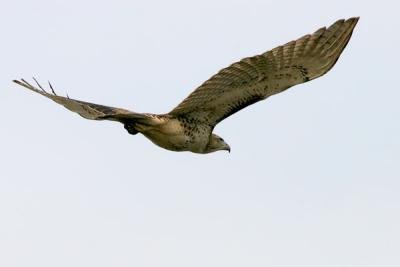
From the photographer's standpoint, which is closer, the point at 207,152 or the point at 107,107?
the point at 107,107

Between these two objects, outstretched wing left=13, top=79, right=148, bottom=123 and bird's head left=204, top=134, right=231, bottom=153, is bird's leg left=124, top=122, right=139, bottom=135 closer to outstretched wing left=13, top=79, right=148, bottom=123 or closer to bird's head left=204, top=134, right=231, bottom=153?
outstretched wing left=13, top=79, right=148, bottom=123

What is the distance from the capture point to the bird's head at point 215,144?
1794 centimetres

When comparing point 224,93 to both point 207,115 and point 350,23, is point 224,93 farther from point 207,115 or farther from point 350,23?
point 350,23

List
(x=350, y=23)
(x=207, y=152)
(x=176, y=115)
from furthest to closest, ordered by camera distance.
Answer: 1. (x=207, y=152)
2. (x=176, y=115)
3. (x=350, y=23)

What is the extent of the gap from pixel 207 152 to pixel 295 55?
8.64ft

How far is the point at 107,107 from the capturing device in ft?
54.3

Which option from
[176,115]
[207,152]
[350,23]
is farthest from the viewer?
[207,152]

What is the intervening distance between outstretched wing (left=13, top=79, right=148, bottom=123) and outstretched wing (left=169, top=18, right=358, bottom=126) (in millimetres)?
897

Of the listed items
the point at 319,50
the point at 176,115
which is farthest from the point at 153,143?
the point at 319,50

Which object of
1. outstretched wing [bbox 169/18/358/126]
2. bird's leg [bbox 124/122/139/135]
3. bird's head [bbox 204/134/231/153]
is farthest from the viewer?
bird's head [bbox 204/134/231/153]

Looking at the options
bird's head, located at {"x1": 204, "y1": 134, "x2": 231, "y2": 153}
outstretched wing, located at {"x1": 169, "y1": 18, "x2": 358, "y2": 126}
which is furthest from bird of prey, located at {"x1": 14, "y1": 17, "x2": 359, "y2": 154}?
bird's head, located at {"x1": 204, "y1": 134, "x2": 231, "y2": 153}

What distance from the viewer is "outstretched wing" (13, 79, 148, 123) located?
15.9 m

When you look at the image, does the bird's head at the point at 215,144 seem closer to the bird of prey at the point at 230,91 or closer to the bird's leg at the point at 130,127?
the bird of prey at the point at 230,91

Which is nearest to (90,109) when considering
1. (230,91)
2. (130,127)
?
(130,127)
